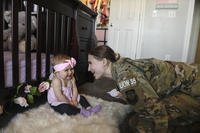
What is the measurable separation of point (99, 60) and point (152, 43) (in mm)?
3474

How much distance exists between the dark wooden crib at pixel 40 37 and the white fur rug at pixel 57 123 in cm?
14

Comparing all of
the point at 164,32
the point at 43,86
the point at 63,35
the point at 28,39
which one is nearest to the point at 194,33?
the point at 164,32

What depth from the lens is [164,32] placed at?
171 inches

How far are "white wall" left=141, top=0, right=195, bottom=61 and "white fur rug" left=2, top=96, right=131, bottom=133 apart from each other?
3292 mm

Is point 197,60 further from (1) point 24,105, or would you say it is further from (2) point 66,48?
(1) point 24,105

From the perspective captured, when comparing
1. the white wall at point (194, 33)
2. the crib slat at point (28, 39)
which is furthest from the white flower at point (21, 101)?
the white wall at point (194, 33)

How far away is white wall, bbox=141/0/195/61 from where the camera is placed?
163 inches

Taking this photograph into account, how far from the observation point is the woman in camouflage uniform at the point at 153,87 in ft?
3.36

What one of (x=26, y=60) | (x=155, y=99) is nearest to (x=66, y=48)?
(x=26, y=60)

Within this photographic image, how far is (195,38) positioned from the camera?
4777 millimetres

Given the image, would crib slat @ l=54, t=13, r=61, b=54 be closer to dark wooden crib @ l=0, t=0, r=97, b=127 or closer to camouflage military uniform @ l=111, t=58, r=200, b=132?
dark wooden crib @ l=0, t=0, r=97, b=127

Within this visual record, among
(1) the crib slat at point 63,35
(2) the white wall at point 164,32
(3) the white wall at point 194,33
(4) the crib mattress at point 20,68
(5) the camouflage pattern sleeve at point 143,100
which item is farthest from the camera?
(3) the white wall at point 194,33

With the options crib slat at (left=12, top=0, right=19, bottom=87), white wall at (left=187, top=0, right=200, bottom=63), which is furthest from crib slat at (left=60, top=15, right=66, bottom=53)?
white wall at (left=187, top=0, right=200, bottom=63)

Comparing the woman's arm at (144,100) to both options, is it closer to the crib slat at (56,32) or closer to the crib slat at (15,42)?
the crib slat at (15,42)
